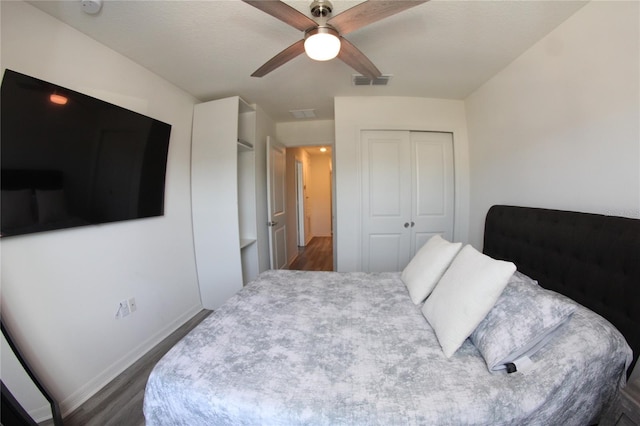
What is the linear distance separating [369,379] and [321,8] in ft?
5.80

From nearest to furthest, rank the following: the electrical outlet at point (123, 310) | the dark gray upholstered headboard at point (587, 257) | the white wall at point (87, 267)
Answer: the dark gray upholstered headboard at point (587, 257)
the white wall at point (87, 267)
the electrical outlet at point (123, 310)

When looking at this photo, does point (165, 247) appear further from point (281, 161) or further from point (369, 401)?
point (369, 401)

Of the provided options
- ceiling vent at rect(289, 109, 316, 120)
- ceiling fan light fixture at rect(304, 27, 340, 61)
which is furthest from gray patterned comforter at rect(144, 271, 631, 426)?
ceiling vent at rect(289, 109, 316, 120)

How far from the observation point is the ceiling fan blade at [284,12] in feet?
3.40

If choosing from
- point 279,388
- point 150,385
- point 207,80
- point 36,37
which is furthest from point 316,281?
point 36,37

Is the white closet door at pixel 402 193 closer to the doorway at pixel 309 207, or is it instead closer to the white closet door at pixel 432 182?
the white closet door at pixel 432 182

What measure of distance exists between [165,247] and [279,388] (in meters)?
1.92

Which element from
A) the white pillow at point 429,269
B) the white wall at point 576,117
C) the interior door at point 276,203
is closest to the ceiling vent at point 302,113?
the interior door at point 276,203

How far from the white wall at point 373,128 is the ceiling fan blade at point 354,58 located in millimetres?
1017

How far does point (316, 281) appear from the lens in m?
1.80

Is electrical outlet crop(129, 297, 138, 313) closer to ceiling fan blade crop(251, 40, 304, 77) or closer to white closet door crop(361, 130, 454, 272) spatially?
ceiling fan blade crop(251, 40, 304, 77)

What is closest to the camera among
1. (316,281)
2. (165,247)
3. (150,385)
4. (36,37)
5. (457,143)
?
(150,385)

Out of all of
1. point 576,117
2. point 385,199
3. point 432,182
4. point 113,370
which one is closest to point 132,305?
point 113,370

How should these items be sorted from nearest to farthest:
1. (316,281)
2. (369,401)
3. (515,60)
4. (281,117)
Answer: (369,401), (316,281), (515,60), (281,117)
